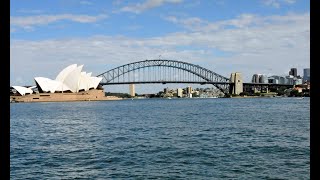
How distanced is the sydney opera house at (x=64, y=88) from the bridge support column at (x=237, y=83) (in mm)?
40539

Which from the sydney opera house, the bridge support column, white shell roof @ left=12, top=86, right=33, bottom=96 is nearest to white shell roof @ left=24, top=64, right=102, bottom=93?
the sydney opera house

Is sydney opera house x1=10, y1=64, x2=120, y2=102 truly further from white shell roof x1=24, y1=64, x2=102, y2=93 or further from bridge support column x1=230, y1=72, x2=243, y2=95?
bridge support column x1=230, y1=72, x2=243, y2=95

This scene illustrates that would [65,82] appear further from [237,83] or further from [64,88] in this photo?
[237,83]

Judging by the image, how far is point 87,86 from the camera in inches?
4188

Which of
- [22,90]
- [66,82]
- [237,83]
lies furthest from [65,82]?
[237,83]

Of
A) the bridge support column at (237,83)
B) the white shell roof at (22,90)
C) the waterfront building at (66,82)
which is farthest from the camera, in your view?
the bridge support column at (237,83)

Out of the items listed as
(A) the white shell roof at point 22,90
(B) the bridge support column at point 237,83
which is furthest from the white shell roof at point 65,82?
(B) the bridge support column at point 237,83

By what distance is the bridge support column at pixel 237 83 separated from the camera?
122 meters

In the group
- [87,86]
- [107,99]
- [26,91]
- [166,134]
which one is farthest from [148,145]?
[107,99]

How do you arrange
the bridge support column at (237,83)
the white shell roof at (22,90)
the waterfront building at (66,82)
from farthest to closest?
the bridge support column at (237,83)
the white shell roof at (22,90)
the waterfront building at (66,82)

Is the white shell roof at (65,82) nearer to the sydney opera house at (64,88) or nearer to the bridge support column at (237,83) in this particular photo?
the sydney opera house at (64,88)

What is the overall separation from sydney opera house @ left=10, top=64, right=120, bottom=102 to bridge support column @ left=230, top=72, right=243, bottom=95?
4054 centimetres
